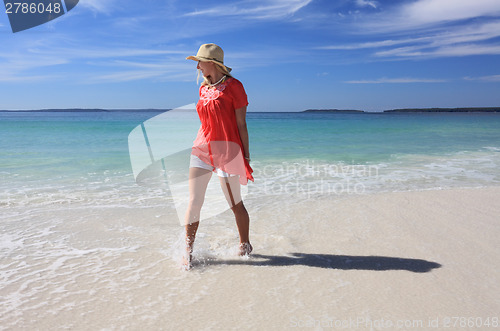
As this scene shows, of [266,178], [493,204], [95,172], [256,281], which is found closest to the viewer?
[256,281]

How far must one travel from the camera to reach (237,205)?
3475mm

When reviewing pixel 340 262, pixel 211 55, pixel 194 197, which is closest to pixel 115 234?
pixel 194 197

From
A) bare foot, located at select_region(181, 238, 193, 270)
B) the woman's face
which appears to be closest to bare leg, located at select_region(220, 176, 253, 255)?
bare foot, located at select_region(181, 238, 193, 270)

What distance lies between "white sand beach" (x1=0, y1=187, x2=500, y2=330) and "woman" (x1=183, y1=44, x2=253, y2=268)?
548 millimetres

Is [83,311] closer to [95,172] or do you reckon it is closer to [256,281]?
[256,281]

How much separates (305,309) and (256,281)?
22.1 inches

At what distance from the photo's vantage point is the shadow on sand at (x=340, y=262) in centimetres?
334

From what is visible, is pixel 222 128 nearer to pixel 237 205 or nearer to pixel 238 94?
pixel 238 94

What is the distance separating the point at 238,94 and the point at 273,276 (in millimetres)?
1533

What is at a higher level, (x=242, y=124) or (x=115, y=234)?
(x=242, y=124)

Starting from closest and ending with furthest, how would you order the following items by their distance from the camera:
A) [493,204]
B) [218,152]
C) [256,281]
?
[256,281]
[218,152]
[493,204]

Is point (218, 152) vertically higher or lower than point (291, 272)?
higher

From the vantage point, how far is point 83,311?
2.60 metres

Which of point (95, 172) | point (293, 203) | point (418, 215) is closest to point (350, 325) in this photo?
point (418, 215)
